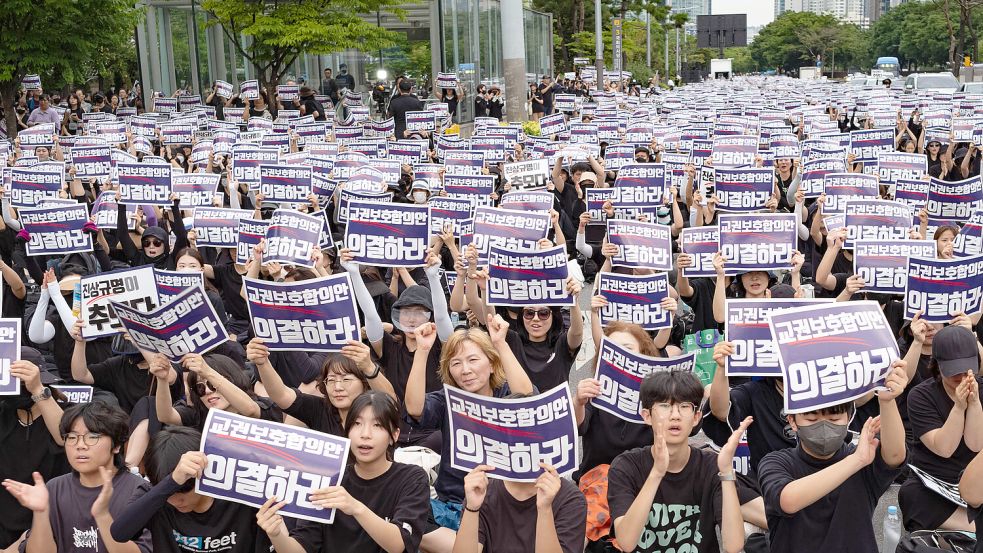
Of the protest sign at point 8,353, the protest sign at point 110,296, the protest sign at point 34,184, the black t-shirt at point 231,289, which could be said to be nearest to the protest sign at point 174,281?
the protest sign at point 110,296

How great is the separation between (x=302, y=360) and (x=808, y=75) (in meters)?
126

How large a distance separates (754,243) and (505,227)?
2293 millimetres

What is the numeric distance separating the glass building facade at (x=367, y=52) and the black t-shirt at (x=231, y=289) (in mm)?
22908

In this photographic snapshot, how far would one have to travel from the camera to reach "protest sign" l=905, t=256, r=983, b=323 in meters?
7.41

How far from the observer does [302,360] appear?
7195 mm

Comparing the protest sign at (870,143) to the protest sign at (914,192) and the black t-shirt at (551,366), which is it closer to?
the protest sign at (914,192)

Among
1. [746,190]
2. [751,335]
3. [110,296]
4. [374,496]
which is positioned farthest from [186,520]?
[746,190]

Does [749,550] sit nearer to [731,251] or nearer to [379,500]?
[379,500]

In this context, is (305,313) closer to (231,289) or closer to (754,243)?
(231,289)

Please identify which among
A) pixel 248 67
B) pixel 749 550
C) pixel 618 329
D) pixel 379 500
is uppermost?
pixel 248 67

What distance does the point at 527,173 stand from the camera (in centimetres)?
1422

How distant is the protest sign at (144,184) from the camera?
1278 cm

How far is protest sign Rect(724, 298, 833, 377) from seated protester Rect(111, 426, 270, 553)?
2.65m

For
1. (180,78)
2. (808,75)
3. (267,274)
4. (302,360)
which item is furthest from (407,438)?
(808,75)
